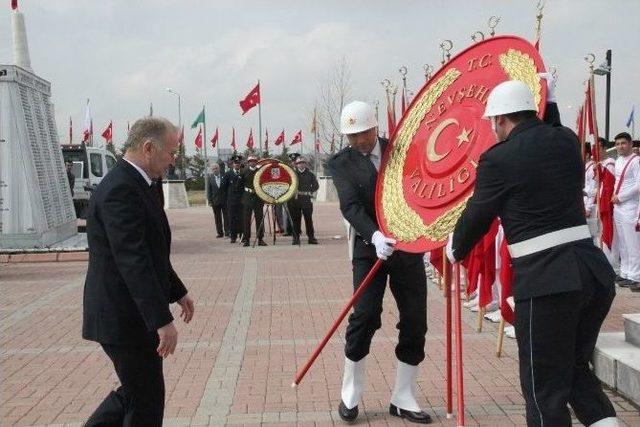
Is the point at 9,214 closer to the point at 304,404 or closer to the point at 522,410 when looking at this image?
the point at 304,404

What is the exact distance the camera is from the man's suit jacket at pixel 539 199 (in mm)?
3199

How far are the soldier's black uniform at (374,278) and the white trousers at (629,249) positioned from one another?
6.27 m

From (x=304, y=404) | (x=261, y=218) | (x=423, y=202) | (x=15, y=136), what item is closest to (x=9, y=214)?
(x=15, y=136)

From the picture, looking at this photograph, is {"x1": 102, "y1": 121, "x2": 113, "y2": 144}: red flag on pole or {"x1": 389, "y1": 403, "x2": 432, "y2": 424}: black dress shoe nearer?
{"x1": 389, "y1": 403, "x2": 432, "y2": 424}: black dress shoe

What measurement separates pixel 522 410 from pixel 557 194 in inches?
83.3

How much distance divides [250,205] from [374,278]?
1207 cm

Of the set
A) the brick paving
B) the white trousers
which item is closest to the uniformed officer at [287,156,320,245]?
the brick paving

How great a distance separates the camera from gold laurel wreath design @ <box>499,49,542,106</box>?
142 inches

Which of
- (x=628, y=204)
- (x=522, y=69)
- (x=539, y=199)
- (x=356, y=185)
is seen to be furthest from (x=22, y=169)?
(x=539, y=199)

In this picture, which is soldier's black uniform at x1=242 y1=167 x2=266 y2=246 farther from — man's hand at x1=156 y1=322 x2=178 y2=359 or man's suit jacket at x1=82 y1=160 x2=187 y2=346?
man's hand at x1=156 y1=322 x2=178 y2=359

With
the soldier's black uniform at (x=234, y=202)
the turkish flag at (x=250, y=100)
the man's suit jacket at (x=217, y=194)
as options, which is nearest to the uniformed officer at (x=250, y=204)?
the soldier's black uniform at (x=234, y=202)

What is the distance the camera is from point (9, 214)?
1417 cm

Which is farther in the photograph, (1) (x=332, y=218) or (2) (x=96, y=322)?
(1) (x=332, y=218)

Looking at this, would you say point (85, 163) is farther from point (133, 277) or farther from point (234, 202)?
point (133, 277)
